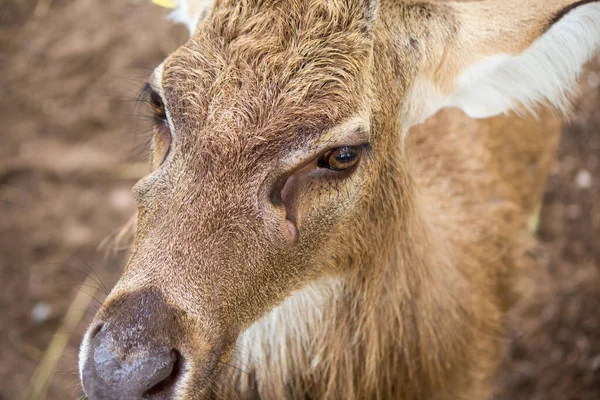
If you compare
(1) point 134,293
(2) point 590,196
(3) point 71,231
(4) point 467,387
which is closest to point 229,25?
(1) point 134,293

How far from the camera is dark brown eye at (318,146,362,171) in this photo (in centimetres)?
218

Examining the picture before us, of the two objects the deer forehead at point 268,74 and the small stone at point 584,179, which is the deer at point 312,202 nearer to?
the deer forehead at point 268,74

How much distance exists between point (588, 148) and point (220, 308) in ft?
14.9

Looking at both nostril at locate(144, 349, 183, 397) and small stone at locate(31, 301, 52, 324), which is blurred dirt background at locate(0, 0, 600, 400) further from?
nostril at locate(144, 349, 183, 397)

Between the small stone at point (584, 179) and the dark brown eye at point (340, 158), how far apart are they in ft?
12.6

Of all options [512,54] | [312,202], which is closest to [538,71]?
[512,54]

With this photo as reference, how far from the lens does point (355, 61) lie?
2.23 metres

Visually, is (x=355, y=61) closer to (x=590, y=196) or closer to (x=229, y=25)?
(x=229, y=25)

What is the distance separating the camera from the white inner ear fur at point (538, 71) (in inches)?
89.1

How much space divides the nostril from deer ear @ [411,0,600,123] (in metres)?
1.43

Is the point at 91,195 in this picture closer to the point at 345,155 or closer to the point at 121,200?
the point at 121,200

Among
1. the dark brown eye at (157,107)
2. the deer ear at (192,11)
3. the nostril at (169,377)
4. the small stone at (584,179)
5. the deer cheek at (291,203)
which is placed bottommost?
the nostril at (169,377)

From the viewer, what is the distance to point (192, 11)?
2.84 meters

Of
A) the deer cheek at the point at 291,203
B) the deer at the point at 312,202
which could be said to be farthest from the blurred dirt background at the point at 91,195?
the deer cheek at the point at 291,203
